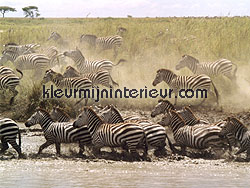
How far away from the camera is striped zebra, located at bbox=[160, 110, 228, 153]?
11750 millimetres

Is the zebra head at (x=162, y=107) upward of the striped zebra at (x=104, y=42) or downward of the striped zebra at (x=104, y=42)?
downward

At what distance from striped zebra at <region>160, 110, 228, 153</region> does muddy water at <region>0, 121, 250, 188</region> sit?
582mm

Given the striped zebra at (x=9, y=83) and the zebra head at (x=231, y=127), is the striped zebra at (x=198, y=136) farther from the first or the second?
the striped zebra at (x=9, y=83)

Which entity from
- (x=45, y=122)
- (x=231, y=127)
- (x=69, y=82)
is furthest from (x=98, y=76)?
(x=231, y=127)

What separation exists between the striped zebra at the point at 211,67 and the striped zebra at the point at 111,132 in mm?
6629

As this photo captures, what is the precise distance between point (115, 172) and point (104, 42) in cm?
1229

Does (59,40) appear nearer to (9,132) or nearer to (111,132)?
(9,132)

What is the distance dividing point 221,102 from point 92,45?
7223 mm

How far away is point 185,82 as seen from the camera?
1630cm

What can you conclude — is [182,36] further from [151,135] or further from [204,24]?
[151,135]

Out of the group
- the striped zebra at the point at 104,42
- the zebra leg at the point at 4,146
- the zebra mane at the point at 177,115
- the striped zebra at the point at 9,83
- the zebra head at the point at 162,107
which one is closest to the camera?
the zebra leg at the point at 4,146

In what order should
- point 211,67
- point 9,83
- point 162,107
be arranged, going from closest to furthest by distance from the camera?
1. point 162,107
2. point 9,83
3. point 211,67

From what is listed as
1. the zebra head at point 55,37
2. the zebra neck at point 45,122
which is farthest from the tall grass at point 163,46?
the zebra neck at point 45,122

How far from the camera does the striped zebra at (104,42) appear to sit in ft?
70.8
